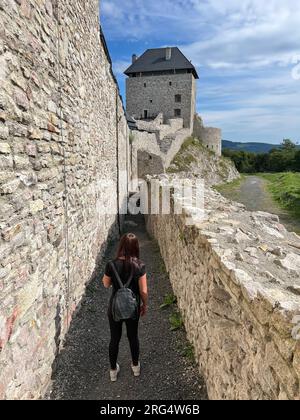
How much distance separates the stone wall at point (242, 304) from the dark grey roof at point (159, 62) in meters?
42.3

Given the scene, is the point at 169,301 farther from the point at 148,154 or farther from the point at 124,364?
the point at 148,154

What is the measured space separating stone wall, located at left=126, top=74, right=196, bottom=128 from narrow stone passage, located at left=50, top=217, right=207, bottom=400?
1596 inches

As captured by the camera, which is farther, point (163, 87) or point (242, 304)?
point (163, 87)

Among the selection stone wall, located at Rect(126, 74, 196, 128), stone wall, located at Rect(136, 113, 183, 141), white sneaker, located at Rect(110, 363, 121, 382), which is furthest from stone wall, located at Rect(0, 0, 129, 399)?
stone wall, located at Rect(126, 74, 196, 128)

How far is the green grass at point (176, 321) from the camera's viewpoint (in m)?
5.19

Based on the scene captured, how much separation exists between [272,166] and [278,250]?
238 ft

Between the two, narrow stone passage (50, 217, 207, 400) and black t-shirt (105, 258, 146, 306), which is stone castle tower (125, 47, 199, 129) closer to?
narrow stone passage (50, 217, 207, 400)

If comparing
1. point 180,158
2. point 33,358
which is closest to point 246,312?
point 33,358

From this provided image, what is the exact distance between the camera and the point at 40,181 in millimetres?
3656

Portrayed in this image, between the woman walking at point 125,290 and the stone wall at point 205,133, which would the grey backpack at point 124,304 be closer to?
the woman walking at point 125,290

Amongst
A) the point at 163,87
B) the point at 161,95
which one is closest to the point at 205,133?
the point at 161,95

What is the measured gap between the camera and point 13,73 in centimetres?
289

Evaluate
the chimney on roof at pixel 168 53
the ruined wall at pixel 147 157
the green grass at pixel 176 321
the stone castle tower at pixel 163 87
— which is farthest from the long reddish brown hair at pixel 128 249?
the chimney on roof at pixel 168 53

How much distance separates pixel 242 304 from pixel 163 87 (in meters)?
44.6
